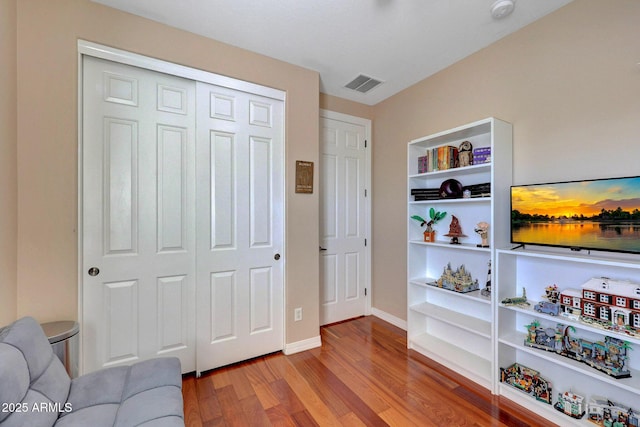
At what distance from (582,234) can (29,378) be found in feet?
9.25

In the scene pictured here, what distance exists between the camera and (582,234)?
1.57 m

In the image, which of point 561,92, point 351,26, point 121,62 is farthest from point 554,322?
point 121,62

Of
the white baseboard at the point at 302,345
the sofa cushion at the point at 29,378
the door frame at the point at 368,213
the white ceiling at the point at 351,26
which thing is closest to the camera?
the sofa cushion at the point at 29,378

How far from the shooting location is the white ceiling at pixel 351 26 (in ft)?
5.80

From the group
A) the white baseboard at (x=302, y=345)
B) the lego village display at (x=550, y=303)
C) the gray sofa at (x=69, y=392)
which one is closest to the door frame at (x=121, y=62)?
the gray sofa at (x=69, y=392)

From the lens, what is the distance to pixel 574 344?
1627mm

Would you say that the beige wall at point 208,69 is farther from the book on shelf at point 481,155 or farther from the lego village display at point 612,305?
the lego village display at point 612,305

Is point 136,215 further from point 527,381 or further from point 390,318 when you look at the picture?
point 527,381

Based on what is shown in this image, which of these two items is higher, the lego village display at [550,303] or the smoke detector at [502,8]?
the smoke detector at [502,8]

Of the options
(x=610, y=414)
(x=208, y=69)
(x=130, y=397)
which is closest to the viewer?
(x=130, y=397)

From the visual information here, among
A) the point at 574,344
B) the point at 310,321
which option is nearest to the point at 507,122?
the point at 574,344

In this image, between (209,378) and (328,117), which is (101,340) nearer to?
(209,378)

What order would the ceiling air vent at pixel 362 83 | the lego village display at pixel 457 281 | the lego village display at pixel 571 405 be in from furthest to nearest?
the ceiling air vent at pixel 362 83 < the lego village display at pixel 457 281 < the lego village display at pixel 571 405

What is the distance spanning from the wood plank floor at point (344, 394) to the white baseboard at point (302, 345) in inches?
2.2
